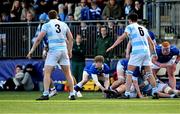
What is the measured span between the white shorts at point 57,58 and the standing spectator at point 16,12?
37.1 ft

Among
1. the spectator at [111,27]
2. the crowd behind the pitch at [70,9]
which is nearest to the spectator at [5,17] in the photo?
the crowd behind the pitch at [70,9]

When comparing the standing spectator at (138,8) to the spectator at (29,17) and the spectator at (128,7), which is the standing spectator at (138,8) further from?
the spectator at (29,17)

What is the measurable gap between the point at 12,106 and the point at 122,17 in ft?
40.2

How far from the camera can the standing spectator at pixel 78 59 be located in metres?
25.1

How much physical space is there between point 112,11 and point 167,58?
20.2 feet

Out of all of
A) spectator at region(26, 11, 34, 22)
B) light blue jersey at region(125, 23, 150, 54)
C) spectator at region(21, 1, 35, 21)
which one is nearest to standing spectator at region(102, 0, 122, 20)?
spectator at region(26, 11, 34, 22)

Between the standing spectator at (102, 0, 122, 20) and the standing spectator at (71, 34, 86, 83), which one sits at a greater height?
the standing spectator at (102, 0, 122, 20)

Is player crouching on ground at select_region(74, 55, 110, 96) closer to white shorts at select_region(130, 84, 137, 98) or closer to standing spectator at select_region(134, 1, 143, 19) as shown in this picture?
white shorts at select_region(130, 84, 137, 98)

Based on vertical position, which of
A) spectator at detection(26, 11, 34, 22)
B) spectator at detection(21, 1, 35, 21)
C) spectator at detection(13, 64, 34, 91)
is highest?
spectator at detection(21, 1, 35, 21)

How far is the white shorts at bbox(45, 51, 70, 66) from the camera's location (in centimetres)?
1789

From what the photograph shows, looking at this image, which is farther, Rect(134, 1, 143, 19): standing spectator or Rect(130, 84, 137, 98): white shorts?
Rect(134, 1, 143, 19): standing spectator

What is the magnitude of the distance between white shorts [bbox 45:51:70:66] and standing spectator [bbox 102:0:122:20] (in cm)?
892

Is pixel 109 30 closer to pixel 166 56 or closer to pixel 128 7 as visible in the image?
pixel 128 7

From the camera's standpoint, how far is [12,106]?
50.0 ft
